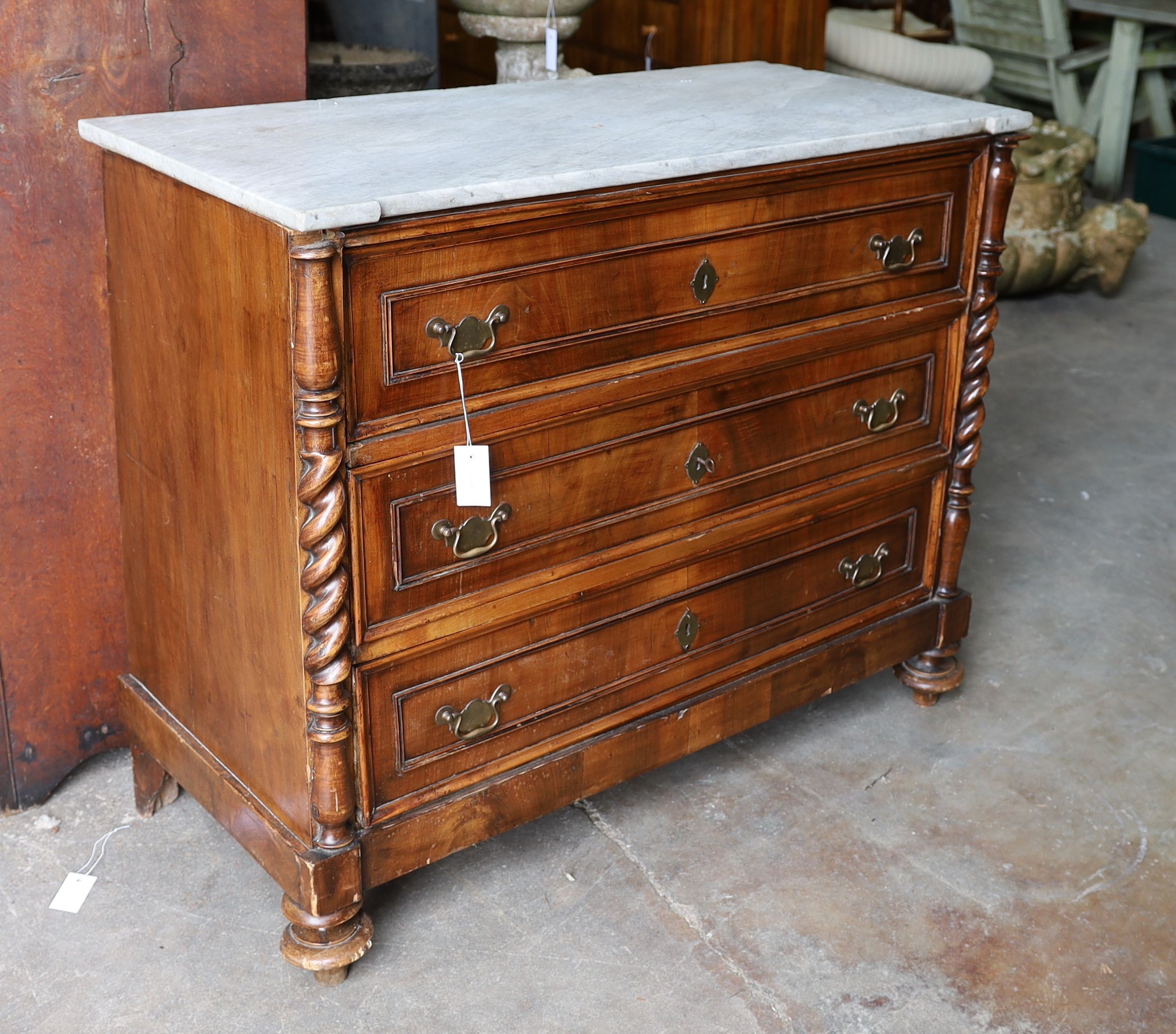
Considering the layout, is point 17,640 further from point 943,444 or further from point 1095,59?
point 1095,59

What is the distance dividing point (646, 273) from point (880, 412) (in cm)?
62

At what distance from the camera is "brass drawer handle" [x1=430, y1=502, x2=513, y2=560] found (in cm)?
185

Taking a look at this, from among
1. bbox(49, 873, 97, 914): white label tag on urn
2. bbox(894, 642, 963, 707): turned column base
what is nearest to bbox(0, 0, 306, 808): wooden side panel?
bbox(49, 873, 97, 914): white label tag on urn

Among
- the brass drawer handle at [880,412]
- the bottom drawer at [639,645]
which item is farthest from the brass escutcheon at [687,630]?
the brass drawer handle at [880,412]

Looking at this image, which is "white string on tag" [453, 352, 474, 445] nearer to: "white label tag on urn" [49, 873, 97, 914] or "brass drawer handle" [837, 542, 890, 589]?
"brass drawer handle" [837, 542, 890, 589]

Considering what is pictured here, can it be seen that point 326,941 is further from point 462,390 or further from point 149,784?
point 462,390

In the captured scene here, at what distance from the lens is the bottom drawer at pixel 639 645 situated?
1.94 metres

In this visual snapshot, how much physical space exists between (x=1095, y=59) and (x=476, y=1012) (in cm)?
606

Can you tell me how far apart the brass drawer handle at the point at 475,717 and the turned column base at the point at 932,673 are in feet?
3.32

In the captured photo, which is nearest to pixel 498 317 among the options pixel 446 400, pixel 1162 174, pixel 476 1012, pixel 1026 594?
pixel 446 400

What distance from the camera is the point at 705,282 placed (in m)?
2.00

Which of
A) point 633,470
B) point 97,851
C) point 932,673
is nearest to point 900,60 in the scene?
point 932,673

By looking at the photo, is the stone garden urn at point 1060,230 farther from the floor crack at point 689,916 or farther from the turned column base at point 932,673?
the floor crack at point 689,916

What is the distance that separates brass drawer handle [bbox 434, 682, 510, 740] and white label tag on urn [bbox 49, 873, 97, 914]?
0.68 m
